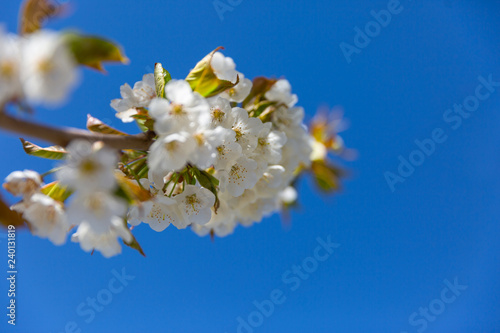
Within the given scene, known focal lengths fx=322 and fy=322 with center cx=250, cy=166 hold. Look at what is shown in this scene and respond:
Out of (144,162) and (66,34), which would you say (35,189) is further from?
(66,34)

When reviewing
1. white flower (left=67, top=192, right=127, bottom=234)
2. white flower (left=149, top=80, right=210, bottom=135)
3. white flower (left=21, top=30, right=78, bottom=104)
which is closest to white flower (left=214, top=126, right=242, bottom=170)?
white flower (left=149, top=80, right=210, bottom=135)

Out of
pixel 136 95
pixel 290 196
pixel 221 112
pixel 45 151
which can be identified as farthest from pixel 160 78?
pixel 290 196

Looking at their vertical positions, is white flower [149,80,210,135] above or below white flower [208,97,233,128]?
below

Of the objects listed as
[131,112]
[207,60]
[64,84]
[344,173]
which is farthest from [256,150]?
[344,173]

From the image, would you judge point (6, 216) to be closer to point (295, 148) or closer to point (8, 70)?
point (8, 70)

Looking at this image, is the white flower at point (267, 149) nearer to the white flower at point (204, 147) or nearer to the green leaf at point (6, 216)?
the white flower at point (204, 147)

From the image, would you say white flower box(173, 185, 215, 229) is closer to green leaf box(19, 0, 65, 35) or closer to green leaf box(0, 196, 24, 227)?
green leaf box(0, 196, 24, 227)
